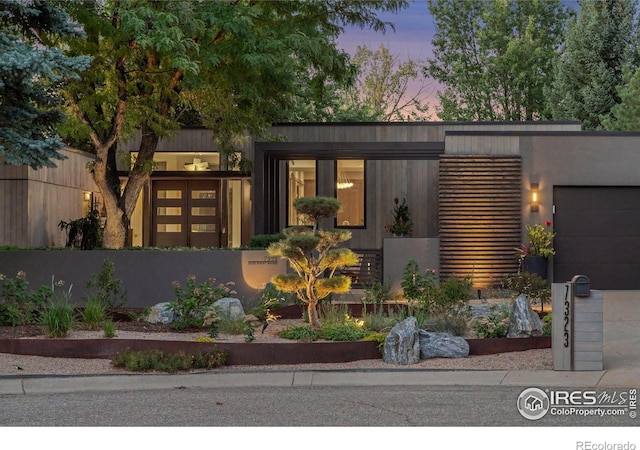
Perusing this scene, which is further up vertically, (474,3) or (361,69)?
(474,3)

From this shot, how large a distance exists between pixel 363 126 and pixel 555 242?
237 inches

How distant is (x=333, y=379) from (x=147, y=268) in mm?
7322

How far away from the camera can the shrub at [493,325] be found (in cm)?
1105

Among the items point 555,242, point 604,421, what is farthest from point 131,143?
point 604,421

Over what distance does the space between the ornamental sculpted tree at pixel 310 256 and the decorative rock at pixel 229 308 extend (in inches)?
36.6

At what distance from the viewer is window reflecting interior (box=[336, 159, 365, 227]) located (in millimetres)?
21562

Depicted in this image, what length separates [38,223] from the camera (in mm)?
18125

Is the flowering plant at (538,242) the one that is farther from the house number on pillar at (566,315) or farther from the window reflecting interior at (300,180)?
the house number on pillar at (566,315)

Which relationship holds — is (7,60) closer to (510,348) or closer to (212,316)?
(212,316)

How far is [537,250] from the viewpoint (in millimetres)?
17281

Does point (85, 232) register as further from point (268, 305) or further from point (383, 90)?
point (383, 90)

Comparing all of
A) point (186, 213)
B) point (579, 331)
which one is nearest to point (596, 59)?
point (186, 213)

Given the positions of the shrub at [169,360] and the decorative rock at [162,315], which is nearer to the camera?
the shrub at [169,360]

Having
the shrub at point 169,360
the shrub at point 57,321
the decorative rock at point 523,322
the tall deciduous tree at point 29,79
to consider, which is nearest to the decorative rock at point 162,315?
the shrub at point 57,321
